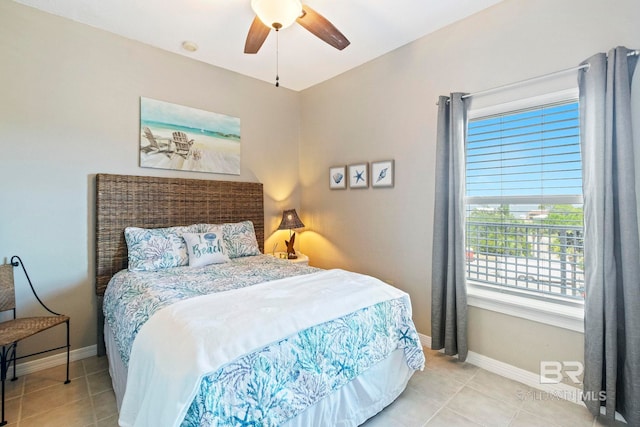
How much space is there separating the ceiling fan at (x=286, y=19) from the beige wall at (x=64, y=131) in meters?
1.41

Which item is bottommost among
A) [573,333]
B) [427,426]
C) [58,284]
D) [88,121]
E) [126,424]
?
[427,426]

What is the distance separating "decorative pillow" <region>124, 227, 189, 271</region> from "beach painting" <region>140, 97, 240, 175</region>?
28.3 inches

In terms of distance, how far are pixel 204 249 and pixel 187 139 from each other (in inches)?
49.2

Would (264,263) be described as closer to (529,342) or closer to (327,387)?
(327,387)

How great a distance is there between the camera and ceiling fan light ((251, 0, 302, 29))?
6.22 ft

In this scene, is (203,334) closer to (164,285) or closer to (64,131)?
(164,285)

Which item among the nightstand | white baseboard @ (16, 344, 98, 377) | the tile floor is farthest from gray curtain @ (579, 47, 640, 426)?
white baseboard @ (16, 344, 98, 377)

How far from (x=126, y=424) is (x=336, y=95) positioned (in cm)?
353

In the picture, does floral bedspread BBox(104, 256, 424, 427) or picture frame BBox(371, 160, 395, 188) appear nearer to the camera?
floral bedspread BBox(104, 256, 424, 427)

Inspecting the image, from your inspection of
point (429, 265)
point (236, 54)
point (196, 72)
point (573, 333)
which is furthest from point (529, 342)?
point (196, 72)

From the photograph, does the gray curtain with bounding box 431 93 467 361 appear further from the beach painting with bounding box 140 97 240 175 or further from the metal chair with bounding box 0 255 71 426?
the metal chair with bounding box 0 255 71 426

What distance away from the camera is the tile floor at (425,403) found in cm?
188

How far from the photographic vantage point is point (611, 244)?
1830 millimetres

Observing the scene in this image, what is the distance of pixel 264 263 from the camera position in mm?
2867
